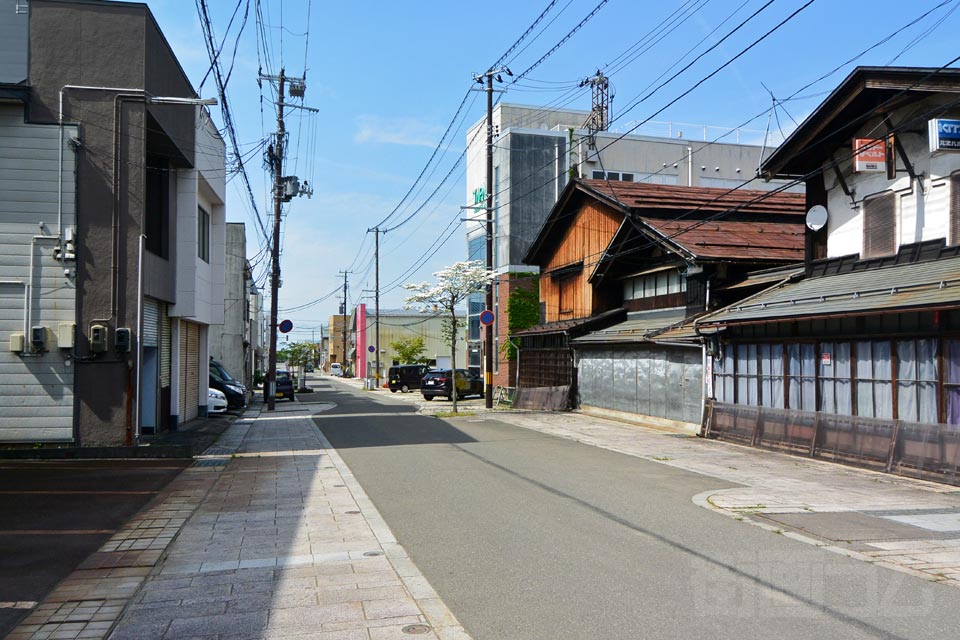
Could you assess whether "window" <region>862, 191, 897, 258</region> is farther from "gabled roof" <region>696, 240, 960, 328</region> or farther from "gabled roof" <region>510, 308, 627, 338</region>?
"gabled roof" <region>510, 308, 627, 338</region>

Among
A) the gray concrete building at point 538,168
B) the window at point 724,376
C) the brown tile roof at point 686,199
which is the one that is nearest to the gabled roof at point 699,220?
the brown tile roof at point 686,199

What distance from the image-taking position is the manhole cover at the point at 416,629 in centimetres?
547

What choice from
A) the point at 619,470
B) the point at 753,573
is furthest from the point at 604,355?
the point at 753,573

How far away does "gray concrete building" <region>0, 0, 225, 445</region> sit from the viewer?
15.7m

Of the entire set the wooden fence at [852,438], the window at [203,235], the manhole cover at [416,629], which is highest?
the window at [203,235]

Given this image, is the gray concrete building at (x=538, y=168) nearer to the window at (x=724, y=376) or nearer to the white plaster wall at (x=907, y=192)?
the window at (x=724, y=376)

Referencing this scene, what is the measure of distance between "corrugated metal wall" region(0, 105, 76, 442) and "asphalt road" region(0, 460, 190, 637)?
3.99 ft

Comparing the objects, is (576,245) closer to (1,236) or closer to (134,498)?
(1,236)

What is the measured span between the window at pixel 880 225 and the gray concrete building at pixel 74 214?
46.2 feet

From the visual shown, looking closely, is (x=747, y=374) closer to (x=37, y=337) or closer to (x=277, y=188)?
(x=37, y=337)

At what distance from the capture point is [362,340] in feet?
309

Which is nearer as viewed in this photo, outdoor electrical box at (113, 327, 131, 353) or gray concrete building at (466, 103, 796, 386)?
outdoor electrical box at (113, 327, 131, 353)

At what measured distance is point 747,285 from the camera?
2095cm

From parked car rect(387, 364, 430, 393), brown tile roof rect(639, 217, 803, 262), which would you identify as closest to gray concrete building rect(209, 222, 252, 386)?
parked car rect(387, 364, 430, 393)
